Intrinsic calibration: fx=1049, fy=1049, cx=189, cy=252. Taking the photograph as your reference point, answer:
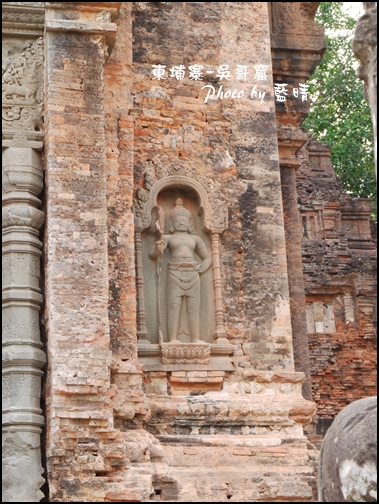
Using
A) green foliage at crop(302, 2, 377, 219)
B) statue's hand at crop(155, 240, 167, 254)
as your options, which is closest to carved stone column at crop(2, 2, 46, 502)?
statue's hand at crop(155, 240, 167, 254)

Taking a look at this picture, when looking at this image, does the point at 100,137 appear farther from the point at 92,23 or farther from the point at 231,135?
the point at 231,135

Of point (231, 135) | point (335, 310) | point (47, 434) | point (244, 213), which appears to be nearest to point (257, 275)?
point (244, 213)

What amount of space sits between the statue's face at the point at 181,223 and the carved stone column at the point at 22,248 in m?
1.87

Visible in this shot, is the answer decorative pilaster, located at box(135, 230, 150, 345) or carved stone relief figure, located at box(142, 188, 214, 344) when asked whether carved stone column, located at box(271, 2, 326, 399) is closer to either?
carved stone relief figure, located at box(142, 188, 214, 344)

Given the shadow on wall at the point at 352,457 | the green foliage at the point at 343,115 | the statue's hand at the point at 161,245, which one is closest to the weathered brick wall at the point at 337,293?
the green foliage at the point at 343,115

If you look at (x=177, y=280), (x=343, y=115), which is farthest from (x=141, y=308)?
(x=343, y=115)

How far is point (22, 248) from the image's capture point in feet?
29.6

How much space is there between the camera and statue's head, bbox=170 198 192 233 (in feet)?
35.1

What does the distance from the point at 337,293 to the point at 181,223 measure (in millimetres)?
9093

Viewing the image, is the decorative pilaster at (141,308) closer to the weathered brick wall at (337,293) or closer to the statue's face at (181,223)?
the statue's face at (181,223)

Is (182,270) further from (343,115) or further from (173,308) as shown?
(343,115)

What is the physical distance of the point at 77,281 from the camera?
884 cm

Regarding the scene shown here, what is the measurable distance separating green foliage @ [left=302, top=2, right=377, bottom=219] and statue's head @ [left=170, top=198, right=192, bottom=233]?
11986mm

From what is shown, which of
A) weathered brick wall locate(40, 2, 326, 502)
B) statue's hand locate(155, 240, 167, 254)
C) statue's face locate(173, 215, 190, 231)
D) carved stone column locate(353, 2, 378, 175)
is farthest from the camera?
statue's face locate(173, 215, 190, 231)
